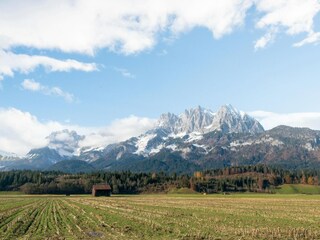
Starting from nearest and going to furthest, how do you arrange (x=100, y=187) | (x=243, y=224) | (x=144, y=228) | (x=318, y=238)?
(x=318, y=238), (x=144, y=228), (x=243, y=224), (x=100, y=187)

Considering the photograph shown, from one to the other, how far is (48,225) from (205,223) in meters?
18.9

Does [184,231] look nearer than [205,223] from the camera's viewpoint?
Yes

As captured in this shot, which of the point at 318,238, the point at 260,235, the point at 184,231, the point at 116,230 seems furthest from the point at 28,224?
the point at 318,238

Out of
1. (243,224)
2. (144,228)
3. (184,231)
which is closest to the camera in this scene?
(184,231)

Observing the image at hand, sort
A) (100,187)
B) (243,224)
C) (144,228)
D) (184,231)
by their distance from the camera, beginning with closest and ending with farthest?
(184,231)
(144,228)
(243,224)
(100,187)

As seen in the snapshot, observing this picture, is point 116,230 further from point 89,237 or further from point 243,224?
point 243,224

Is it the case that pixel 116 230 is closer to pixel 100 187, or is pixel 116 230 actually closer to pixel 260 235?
pixel 260 235

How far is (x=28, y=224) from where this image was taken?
45906 millimetres

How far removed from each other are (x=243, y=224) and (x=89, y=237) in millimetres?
18947

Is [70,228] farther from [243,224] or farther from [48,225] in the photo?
[243,224]

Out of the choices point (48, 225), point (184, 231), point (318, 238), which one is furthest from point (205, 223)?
point (48, 225)

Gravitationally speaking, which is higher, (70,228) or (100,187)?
(100,187)

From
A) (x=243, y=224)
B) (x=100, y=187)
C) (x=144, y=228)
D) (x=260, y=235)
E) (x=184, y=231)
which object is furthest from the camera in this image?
(x=100, y=187)

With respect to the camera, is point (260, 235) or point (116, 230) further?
point (116, 230)
